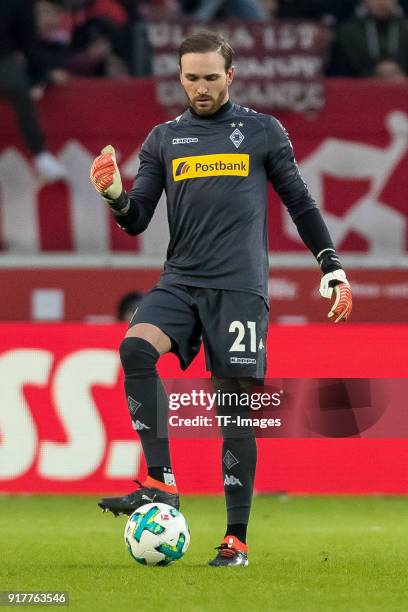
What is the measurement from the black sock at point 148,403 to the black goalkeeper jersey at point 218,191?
0.42 meters

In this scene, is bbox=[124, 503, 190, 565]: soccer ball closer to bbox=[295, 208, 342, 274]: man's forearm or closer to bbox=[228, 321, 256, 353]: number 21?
bbox=[228, 321, 256, 353]: number 21

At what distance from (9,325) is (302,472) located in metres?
2.28

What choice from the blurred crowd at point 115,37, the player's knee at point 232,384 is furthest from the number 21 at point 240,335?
the blurred crowd at point 115,37

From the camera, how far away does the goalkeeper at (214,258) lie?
6.18m

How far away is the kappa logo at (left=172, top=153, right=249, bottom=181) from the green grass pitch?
1668mm

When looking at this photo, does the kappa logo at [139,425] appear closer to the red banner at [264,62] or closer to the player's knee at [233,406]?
the player's knee at [233,406]

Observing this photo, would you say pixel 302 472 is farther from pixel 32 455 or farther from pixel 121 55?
pixel 121 55

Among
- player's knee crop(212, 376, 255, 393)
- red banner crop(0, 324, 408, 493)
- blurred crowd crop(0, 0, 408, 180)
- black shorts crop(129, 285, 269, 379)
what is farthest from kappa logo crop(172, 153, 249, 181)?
blurred crowd crop(0, 0, 408, 180)

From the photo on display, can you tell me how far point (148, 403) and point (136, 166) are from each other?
23.2ft

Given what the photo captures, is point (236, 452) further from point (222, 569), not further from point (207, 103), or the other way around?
point (207, 103)

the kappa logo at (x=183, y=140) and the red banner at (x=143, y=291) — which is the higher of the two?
the kappa logo at (x=183, y=140)

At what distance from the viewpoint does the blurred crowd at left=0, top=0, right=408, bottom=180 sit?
494 inches

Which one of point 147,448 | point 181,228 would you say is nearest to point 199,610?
point 147,448

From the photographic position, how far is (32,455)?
10.1m
